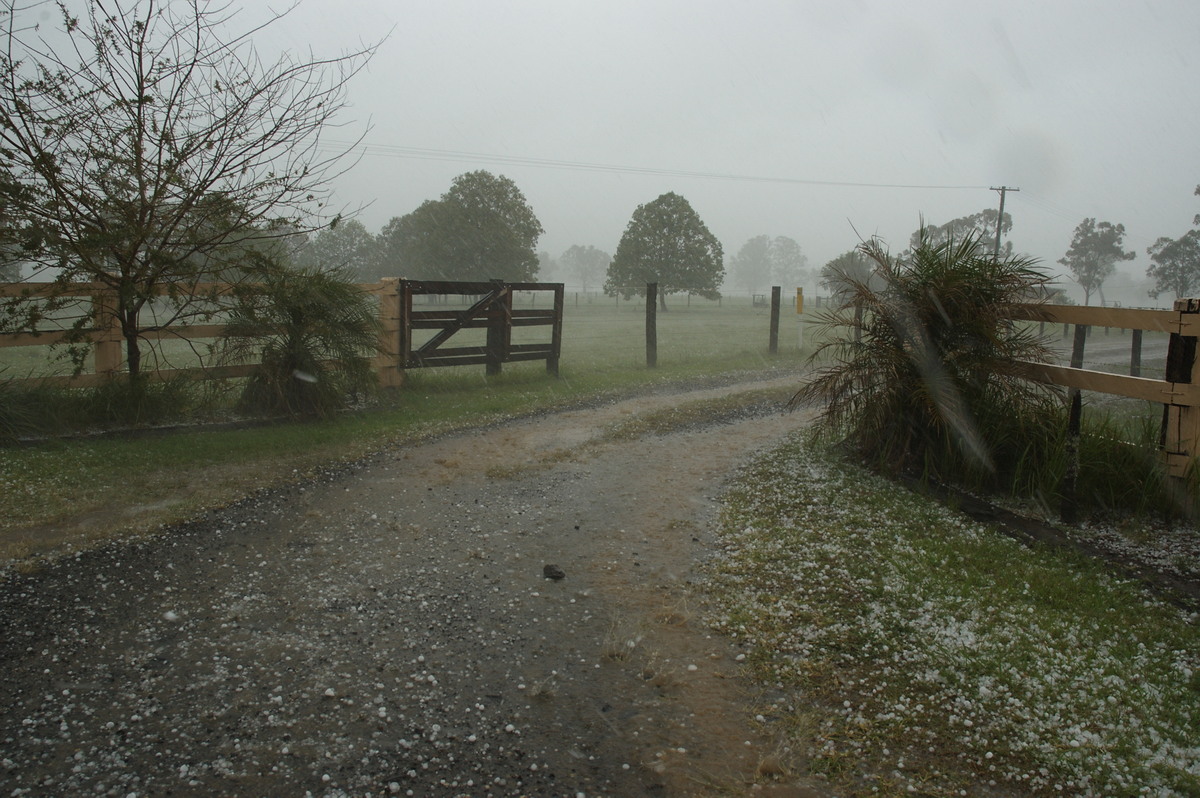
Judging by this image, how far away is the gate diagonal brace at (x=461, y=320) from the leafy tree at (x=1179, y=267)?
3134cm

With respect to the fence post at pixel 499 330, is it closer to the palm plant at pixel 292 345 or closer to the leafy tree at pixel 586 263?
the palm plant at pixel 292 345

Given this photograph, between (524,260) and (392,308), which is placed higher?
(524,260)

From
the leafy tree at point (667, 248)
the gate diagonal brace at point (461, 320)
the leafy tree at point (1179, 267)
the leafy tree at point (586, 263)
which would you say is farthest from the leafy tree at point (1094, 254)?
the leafy tree at point (586, 263)

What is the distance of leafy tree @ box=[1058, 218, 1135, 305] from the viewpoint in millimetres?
44375

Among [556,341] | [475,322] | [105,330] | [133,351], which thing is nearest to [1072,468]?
[475,322]

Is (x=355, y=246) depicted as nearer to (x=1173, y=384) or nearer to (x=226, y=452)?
(x=226, y=452)

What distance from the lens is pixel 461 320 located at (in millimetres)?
12305

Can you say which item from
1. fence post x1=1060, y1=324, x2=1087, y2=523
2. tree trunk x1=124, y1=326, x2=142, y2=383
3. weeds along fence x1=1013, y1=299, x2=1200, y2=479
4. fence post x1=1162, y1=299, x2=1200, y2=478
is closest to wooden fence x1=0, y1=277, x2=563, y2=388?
tree trunk x1=124, y1=326, x2=142, y2=383

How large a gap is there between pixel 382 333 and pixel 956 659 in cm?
918

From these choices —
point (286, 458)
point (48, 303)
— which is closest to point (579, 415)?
point (286, 458)

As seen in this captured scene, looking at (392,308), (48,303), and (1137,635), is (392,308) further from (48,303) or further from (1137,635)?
(1137,635)

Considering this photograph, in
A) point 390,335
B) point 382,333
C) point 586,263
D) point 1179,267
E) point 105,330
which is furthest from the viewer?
point 586,263

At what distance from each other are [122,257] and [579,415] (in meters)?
6.04

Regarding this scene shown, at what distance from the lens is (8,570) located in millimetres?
4727
